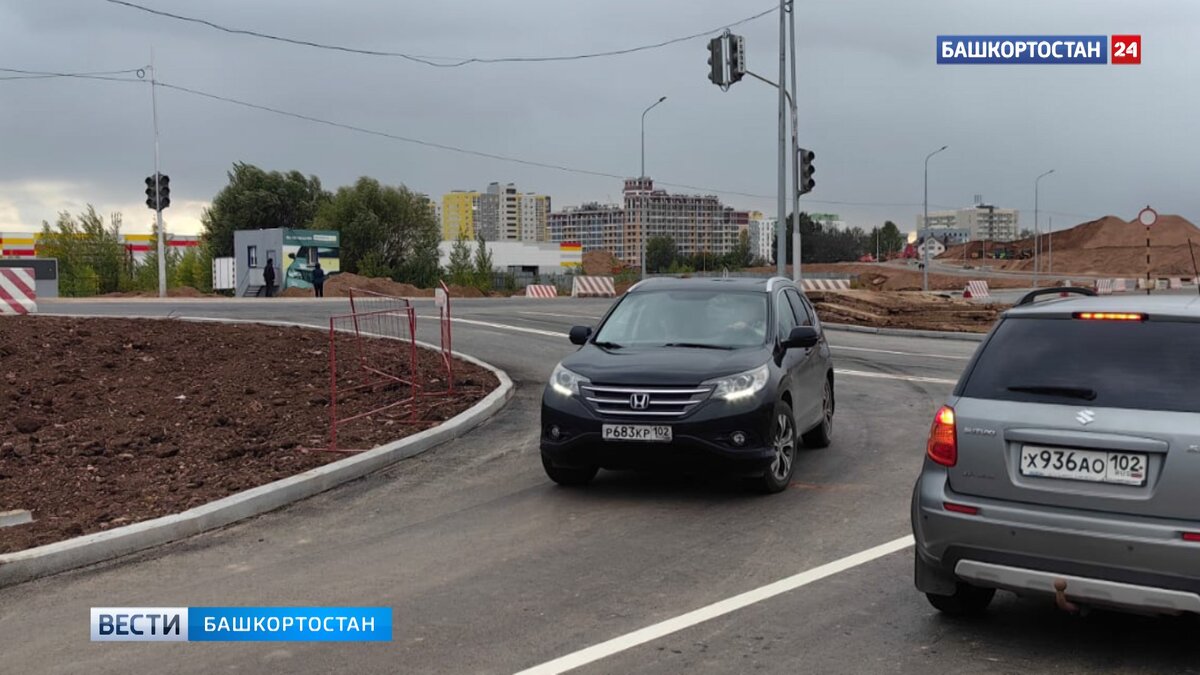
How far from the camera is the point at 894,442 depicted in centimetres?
1013

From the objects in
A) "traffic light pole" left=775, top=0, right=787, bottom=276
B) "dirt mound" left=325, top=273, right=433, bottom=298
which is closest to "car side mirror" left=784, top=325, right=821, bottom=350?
"traffic light pole" left=775, top=0, right=787, bottom=276

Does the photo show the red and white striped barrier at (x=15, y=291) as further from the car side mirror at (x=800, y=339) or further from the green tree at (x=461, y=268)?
the green tree at (x=461, y=268)

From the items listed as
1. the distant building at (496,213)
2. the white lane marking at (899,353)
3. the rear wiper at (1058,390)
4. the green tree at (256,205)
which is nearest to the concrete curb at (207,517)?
the rear wiper at (1058,390)

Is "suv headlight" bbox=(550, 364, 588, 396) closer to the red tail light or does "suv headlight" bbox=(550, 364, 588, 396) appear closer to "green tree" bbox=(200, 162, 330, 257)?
the red tail light

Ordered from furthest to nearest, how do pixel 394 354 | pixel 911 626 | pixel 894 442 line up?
1. pixel 394 354
2. pixel 894 442
3. pixel 911 626

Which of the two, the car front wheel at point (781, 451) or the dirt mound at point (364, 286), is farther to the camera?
the dirt mound at point (364, 286)

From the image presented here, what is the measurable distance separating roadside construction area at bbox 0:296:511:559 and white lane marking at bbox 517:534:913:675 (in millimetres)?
3530

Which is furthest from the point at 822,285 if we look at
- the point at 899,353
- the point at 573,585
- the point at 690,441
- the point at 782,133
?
the point at 573,585

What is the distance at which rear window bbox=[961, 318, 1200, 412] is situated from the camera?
4.36 metres

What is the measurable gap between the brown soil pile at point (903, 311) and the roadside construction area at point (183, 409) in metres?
15.2

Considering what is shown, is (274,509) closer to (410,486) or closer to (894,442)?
(410,486)

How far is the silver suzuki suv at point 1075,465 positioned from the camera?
4152 mm

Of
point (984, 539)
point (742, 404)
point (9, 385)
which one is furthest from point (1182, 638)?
point (9, 385)

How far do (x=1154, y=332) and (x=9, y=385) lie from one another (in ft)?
38.2
